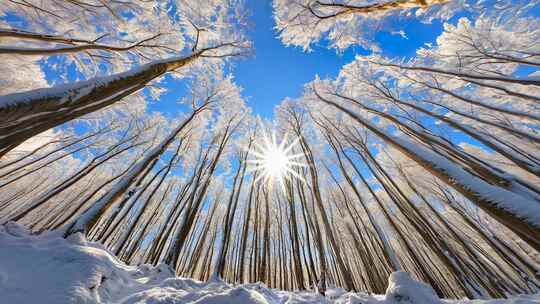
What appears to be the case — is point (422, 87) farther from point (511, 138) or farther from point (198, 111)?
point (198, 111)

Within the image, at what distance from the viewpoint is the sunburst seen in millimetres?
9922

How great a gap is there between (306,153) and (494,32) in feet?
24.4

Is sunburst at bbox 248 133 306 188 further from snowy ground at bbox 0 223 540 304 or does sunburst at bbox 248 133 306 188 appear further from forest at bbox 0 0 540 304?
snowy ground at bbox 0 223 540 304

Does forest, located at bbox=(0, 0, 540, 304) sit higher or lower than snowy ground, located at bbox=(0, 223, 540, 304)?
higher

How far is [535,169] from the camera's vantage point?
159 inches

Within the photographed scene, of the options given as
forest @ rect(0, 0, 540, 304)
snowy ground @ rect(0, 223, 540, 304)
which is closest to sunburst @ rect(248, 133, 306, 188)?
forest @ rect(0, 0, 540, 304)

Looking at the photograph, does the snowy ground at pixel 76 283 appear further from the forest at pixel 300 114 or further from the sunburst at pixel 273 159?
the sunburst at pixel 273 159

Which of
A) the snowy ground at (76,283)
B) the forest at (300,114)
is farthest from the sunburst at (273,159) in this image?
the snowy ground at (76,283)

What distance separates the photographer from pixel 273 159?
10.5 metres

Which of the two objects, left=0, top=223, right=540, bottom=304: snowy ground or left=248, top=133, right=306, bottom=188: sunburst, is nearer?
left=0, top=223, right=540, bottom=304: snowy ground

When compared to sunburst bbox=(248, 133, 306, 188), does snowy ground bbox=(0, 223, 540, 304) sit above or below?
below

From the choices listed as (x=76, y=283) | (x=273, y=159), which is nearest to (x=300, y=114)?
(x=273, y=159)

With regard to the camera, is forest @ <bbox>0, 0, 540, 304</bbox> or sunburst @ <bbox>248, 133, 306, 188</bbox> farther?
sunburst @ <bbox>248, 133, 306, 188</bbox>

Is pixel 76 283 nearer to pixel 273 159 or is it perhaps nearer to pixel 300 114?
pixel 273 159
